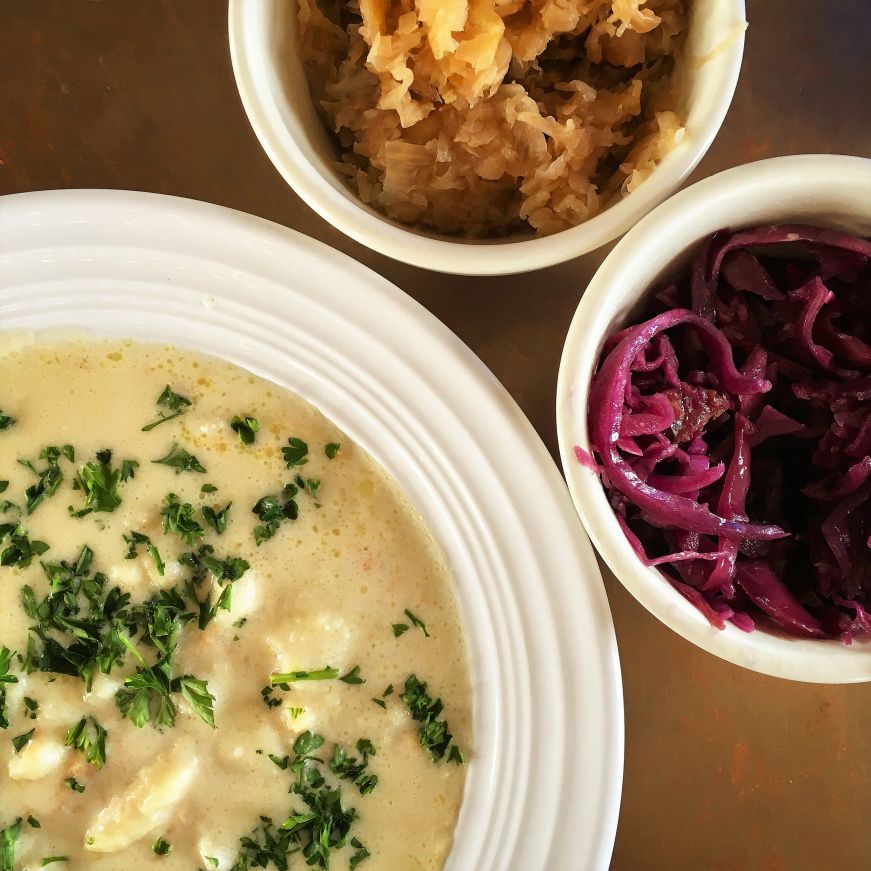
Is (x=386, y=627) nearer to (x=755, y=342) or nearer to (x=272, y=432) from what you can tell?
(x=272, y=432)

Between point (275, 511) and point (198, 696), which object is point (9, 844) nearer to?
point (198, 696)

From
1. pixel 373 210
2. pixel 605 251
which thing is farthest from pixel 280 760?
pixel 605 251

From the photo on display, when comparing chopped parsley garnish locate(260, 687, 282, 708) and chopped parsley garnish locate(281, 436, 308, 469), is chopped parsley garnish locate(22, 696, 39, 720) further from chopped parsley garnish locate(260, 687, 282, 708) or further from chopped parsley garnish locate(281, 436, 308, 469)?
chopped parsley garnish locate(281, 436, 308, 469)

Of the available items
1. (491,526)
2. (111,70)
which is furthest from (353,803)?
(111,70)

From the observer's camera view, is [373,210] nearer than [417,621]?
Yes

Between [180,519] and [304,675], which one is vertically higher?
[180,519]

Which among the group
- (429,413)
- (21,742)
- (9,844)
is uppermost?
(429,413)

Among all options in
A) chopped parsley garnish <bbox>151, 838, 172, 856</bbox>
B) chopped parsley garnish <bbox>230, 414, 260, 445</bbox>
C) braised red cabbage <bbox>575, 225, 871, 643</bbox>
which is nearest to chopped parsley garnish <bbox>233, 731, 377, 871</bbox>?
chopped parsley garnish <bbox>151, 838, 172, 856</bbox>

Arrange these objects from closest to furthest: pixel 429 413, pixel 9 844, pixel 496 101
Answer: pixel 496 101 → pixel 429 413 → pixel 9 844
